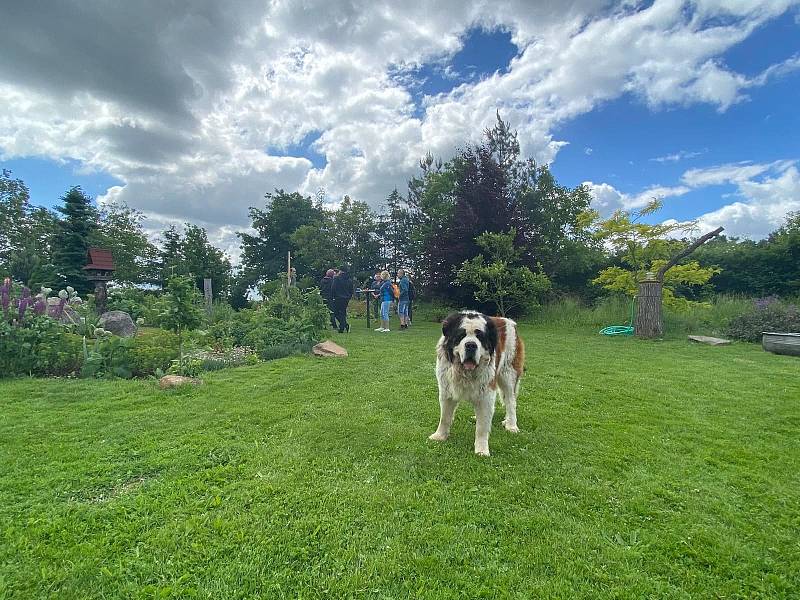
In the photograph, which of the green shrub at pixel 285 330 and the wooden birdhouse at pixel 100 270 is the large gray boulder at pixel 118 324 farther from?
the green shrub at pixel 285 330

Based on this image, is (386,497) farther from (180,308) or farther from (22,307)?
(22,307)

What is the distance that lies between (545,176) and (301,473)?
21900 mm

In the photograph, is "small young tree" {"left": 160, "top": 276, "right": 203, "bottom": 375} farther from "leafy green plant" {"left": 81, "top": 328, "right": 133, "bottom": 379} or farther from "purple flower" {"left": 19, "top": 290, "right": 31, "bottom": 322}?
"purple flower" {"left": 19, "top": 290, "right": 31, "bottom": 322}

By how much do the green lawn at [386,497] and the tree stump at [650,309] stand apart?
666 centimetres

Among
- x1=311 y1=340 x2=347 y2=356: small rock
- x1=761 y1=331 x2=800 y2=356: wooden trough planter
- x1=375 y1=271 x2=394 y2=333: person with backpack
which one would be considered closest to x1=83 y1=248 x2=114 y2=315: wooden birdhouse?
x1=311 y1=340 x2=347 y2=356: small rock

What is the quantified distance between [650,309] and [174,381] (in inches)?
489

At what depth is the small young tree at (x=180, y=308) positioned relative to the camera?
6.33 metres

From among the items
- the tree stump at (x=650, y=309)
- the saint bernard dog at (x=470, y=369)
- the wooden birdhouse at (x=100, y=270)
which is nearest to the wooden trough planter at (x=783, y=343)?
the tree stump at (x=650, y=309)

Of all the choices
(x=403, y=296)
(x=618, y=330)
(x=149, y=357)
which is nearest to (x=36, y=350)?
(x=149, y=357)

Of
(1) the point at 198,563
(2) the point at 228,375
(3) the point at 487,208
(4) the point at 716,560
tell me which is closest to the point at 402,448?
(1) the point at 198,563

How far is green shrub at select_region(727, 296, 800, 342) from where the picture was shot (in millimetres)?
10727

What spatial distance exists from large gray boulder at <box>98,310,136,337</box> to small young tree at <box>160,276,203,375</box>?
5031 millimetres

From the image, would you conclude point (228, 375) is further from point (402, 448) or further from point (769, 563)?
point (769, 563)

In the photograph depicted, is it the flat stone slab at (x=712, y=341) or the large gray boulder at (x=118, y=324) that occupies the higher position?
the large gray boulder at (x=118, y=324)
